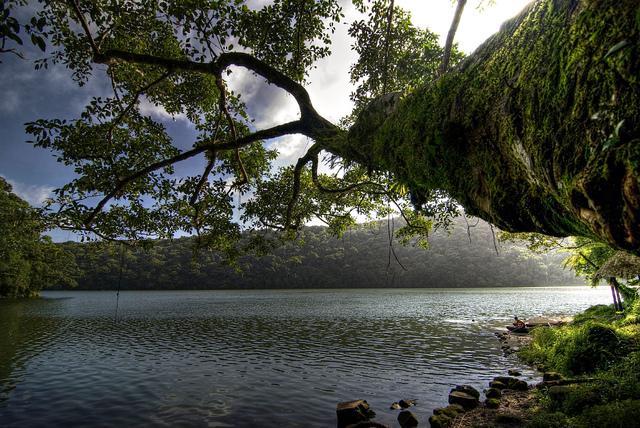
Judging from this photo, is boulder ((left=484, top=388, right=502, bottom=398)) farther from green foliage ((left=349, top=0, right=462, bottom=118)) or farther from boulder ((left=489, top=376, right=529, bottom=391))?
green foliage ((left=349, top=0, right=462, bottom=118))

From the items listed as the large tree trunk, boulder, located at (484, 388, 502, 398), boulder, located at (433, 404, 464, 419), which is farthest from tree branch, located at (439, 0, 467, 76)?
boulder, located at (484, 388, 502, 398)

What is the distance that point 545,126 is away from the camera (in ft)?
9.41

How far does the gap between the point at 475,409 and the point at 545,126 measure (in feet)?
38.1

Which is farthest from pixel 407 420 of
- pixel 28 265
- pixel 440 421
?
pixel 28 265

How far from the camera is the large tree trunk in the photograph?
2.24 meters

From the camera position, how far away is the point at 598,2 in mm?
2613

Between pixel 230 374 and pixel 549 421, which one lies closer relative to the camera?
pixel 549 421

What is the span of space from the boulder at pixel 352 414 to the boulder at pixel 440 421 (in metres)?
2.00

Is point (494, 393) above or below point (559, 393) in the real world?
below

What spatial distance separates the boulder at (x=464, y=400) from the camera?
11672 mm

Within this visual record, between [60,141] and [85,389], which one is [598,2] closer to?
[60,141]

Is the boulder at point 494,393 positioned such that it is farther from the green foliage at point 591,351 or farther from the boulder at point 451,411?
the green foliage at point 591,351

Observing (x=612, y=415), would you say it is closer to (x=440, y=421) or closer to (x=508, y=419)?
(x=508, y=419)

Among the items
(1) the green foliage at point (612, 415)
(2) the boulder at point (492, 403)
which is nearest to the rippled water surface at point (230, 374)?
(2) the boulder at point (492, 403)
